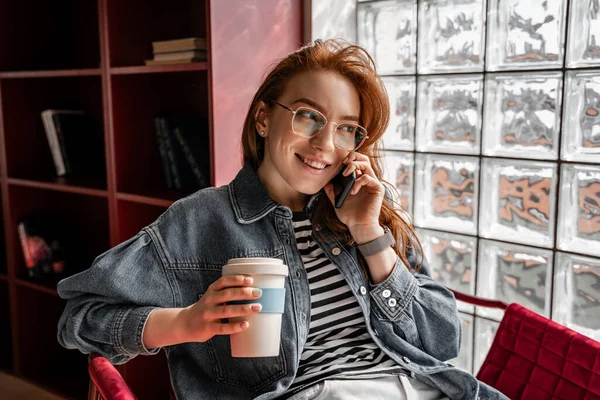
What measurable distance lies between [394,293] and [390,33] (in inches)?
45.0

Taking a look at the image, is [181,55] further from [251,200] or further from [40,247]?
[40,247]

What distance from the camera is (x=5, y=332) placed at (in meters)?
3.14

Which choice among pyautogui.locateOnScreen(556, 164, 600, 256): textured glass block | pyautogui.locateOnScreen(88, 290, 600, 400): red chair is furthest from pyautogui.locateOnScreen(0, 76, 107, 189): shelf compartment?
pyautogui.locateOnScreen(556, 164, 600, 256): textured glass block

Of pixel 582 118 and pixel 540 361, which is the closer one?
pixel 540 361

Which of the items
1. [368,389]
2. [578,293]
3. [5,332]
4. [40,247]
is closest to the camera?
[368,389]

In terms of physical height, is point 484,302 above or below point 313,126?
below

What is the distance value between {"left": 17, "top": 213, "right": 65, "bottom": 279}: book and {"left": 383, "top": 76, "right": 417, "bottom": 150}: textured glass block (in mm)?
1638

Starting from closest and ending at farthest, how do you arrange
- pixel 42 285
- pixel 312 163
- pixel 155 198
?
pixel 312 163, pixel 155 198, pixel 42 285

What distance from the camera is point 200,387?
53.7 inches

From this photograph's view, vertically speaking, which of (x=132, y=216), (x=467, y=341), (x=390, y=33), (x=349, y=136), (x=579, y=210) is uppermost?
(x=390, y=33)

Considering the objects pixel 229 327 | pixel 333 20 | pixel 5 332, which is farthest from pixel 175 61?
pixel 5 332

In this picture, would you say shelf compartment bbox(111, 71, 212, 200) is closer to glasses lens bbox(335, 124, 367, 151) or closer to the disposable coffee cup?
glasses lens bbox(335, 124, 367, 151)

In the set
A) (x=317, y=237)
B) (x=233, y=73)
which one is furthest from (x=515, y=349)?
(x=233, y=73)

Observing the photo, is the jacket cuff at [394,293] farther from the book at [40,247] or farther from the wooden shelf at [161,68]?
the book at [40,247]
